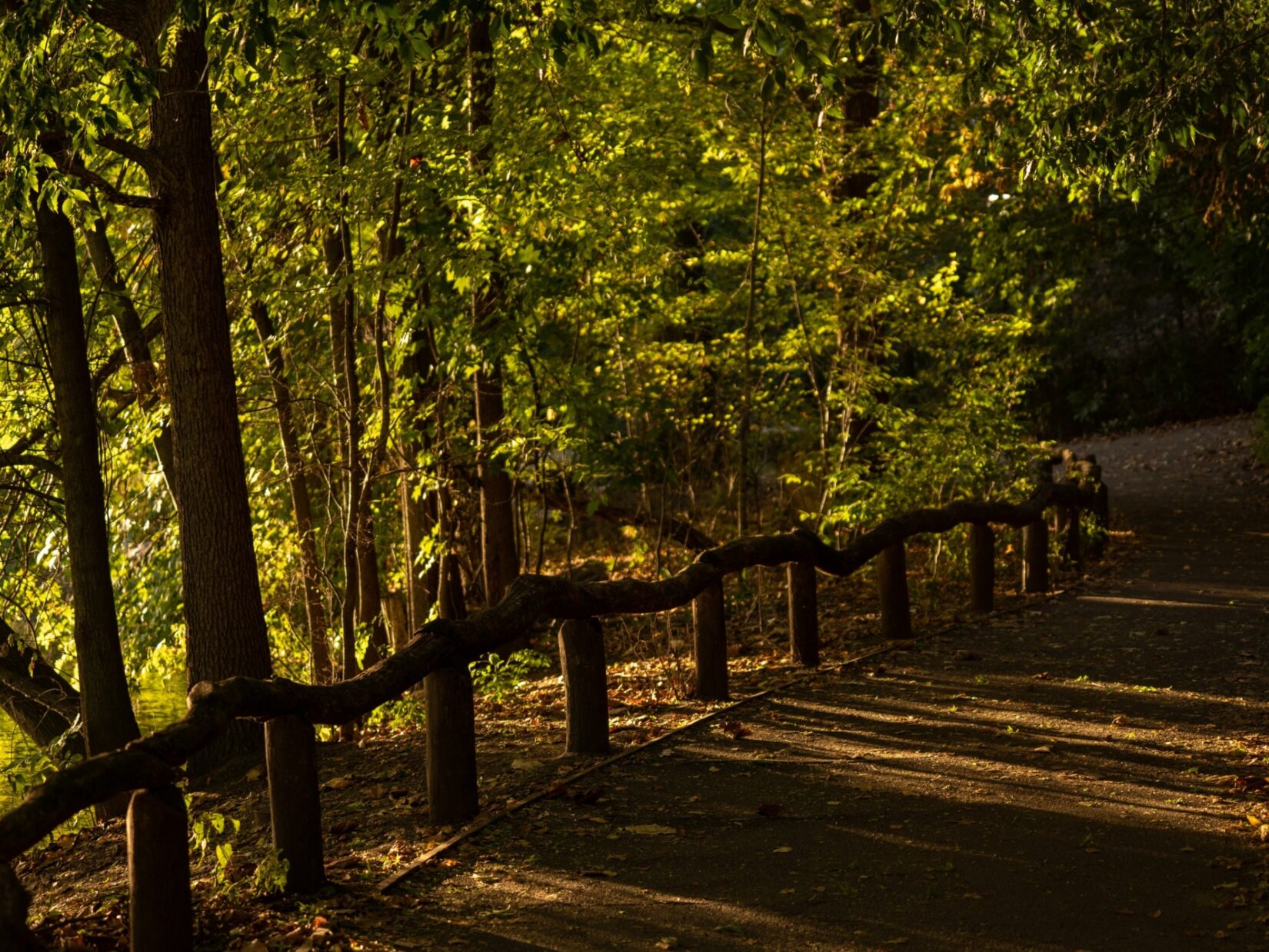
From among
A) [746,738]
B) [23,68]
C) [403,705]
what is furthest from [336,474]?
[23,68]

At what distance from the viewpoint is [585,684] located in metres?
7.58

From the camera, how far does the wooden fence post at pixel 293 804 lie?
5.29 meters

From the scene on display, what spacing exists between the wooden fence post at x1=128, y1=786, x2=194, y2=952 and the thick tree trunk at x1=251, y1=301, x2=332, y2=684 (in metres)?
6.87

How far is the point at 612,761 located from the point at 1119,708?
11.0 ft

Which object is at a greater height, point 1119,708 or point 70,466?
point 70,466

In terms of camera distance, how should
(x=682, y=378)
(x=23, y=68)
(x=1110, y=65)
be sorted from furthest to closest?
(x=682, y=378)
(x=1110, y=65)
(x=23, y=68)

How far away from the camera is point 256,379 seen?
11828mm

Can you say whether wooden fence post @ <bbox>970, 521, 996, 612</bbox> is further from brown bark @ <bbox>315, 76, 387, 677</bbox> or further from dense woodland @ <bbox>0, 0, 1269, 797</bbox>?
brown bark @ <bbox>315, 76, 387, 677</bbox>

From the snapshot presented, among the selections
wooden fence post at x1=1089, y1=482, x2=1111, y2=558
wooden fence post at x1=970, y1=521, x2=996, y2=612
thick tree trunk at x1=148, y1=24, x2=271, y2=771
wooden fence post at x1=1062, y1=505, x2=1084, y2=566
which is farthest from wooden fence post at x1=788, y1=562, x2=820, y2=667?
wooden fence post at x1=1089, y1=482, x2=1111, y2=558

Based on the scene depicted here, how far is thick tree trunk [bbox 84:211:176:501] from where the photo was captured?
34.4ft

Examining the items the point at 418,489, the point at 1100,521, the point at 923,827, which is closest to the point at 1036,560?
the point at 1100,521

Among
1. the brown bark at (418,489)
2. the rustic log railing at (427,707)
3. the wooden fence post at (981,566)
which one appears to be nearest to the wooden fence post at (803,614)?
the rustic log railing at (427,707)

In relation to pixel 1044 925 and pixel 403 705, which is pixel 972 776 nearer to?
pixel 1044 925

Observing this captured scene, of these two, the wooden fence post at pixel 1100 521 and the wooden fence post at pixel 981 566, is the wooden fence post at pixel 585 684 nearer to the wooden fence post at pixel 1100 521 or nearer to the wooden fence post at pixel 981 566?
the wooden fence post at pixel 981 566
